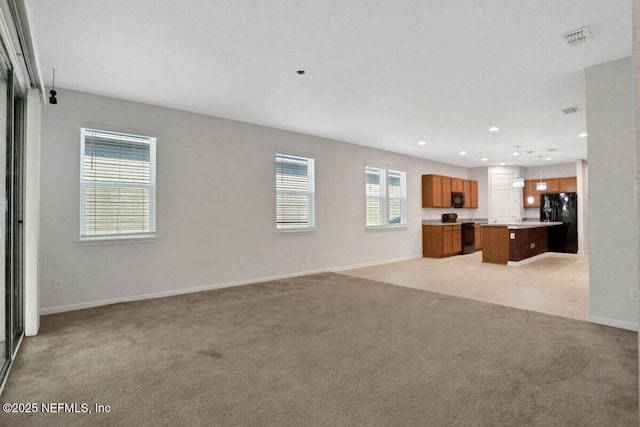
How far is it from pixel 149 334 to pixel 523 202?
1097cm

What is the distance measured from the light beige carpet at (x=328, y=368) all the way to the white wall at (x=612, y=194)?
1.25ft

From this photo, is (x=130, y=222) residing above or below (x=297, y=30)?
below

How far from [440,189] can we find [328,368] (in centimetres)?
762

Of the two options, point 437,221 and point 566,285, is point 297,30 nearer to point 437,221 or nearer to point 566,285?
point 566,285

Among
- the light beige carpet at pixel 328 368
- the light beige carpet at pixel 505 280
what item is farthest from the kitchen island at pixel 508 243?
the light beige carpet at pixel 328 368

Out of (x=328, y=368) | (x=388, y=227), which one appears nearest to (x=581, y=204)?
(x=388, y=227)

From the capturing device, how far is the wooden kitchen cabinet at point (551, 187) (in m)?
9.49

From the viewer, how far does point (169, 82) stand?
12.6 feet

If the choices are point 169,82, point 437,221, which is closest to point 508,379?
point 169,82

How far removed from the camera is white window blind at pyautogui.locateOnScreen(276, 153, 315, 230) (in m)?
5.97

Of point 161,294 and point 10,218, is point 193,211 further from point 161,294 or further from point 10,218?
point 10,218

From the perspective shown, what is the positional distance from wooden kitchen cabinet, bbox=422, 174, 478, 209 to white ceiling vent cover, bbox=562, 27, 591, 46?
5936 mm

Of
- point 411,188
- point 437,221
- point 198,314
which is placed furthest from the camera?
point 437,221

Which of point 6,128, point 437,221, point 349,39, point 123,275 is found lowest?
point 123,275
